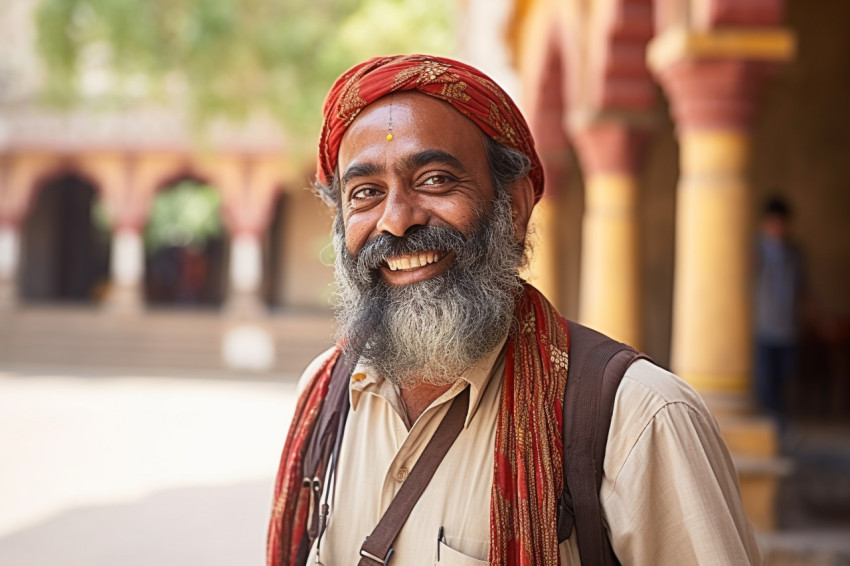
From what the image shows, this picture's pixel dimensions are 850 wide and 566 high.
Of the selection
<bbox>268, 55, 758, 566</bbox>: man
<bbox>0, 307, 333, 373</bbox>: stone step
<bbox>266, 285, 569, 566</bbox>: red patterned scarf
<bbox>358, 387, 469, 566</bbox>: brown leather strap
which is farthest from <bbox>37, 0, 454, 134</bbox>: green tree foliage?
<bbox>358, 387, 469, 566</bbox>: brown leather strap

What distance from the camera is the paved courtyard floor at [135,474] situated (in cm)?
587

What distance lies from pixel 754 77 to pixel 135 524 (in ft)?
15.9

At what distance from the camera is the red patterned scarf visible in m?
1.42

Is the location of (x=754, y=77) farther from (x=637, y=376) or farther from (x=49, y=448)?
(x=49, y=448)

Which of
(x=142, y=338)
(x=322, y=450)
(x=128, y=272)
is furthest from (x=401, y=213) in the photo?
(x=128, y=272)

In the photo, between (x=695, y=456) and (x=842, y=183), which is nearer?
(x=695, y=456)

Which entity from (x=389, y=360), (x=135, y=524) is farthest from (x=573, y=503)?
(x=135, y=524)

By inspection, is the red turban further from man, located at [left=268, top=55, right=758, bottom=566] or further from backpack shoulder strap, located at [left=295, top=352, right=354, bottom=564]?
backpack shoulder strap, located at [left=295, top=352, right=354, bottom=564]

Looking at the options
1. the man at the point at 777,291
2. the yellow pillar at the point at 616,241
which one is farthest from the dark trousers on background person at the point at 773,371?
the yellow pillar at the point at 616,241

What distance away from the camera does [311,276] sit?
24125mm

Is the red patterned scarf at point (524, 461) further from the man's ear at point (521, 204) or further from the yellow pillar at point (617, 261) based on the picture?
the yellow pillar at point (617, 261)

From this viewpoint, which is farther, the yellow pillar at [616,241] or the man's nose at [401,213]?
the yellow pillar at [616,241]

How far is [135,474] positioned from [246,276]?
12243 millimetres

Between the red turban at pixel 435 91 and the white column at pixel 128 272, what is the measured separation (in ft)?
61.5
